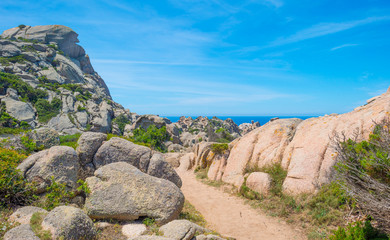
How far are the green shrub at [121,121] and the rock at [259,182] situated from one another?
5588 centimetres

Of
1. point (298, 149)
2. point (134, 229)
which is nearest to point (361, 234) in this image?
point (134, 229)

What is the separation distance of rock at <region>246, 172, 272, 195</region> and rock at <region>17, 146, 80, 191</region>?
10.0 m

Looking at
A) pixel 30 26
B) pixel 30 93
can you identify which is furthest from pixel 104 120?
pixel 30 26

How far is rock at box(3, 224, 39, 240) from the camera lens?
6.63 metres

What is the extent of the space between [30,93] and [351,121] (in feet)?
250

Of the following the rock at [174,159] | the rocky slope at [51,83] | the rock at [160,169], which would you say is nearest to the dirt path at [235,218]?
the rock at [160,169]

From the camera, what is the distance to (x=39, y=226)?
24.0 ft

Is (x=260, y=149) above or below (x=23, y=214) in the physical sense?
above

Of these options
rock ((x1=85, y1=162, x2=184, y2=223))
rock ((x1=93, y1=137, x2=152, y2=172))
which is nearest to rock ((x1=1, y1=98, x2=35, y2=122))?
rock ((x1=93, y1=137, x2=152, y2=172))

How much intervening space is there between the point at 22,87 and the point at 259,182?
73.2 metres

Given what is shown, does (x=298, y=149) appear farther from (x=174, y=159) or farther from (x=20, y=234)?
(x=174, y=159)

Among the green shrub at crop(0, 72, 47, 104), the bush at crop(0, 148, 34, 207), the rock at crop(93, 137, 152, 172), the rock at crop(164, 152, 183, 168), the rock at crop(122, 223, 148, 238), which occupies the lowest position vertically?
the rock at crop(164, 152, 183, 168)

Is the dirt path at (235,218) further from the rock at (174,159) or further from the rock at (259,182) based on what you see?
the rock at (174,159)

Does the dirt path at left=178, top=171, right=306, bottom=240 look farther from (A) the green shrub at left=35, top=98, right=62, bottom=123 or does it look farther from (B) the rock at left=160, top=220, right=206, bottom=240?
(A) the green shrub at left=35, top=98, right=62, bottom=123
